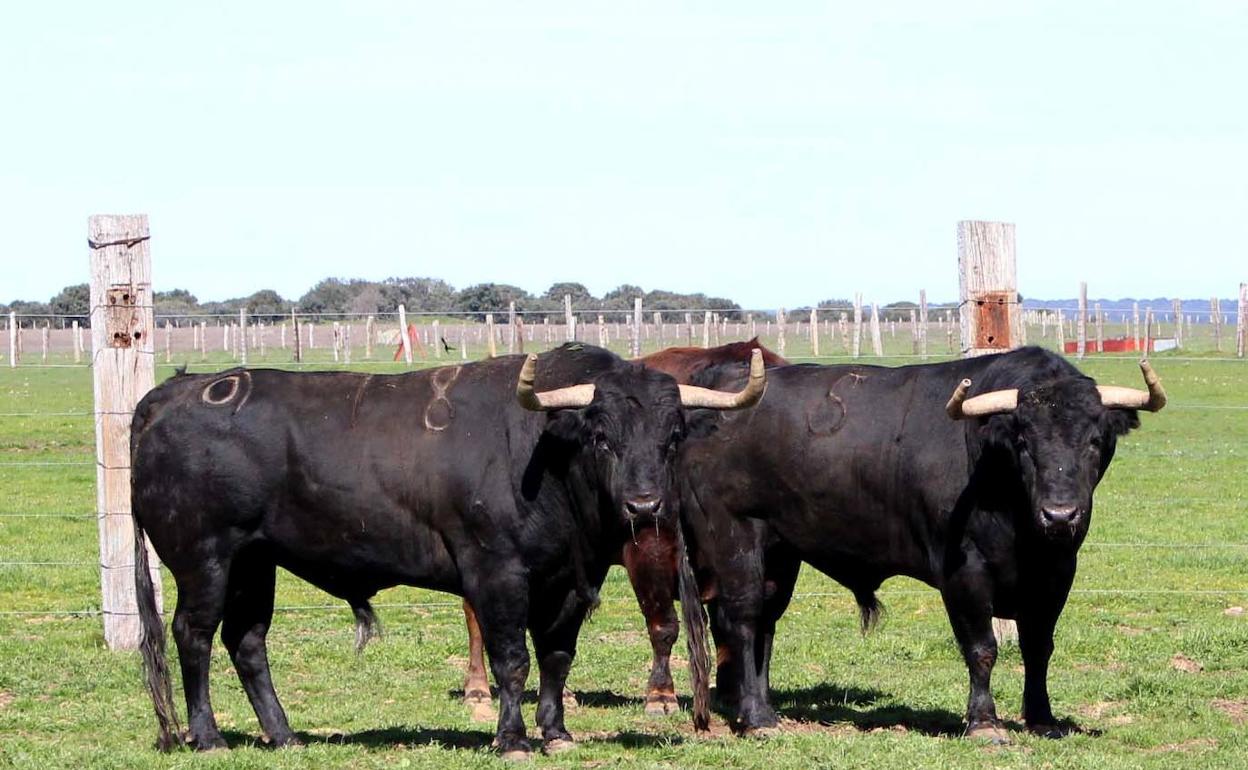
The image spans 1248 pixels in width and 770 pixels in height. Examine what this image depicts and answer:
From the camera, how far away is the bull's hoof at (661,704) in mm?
8672

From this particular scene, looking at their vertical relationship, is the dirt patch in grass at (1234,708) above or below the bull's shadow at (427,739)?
below

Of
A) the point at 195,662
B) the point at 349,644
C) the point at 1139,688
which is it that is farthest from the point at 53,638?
the point at 1139,688

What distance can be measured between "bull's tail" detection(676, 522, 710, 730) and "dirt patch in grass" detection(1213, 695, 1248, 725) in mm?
2704

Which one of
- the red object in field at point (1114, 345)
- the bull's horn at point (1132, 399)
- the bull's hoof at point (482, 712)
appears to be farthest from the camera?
the red object in field at point (1114, 345)

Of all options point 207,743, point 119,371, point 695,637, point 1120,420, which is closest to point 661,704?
point 695,637

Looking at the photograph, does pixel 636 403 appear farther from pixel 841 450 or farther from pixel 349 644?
pixel 349 644

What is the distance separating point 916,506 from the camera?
8125 mm

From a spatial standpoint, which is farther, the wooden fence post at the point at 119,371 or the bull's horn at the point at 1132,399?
the wooden fence post at the point at 119,371

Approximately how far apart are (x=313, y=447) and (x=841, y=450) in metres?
2.76

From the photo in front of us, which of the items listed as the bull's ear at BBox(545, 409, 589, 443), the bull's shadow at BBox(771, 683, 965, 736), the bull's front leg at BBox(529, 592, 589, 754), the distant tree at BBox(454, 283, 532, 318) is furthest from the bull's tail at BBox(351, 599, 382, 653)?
the distant tree at BBox(454, 283, 532, 318)

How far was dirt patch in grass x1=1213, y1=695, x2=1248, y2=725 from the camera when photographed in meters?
8.09

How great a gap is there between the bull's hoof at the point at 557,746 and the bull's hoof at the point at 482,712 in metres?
0.99

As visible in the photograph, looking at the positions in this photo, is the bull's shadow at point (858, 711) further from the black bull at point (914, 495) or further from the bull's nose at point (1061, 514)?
the bull's nose at point (1061, 514)

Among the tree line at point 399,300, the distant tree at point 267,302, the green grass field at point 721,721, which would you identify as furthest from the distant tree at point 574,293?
the green grass field at point 721,721
